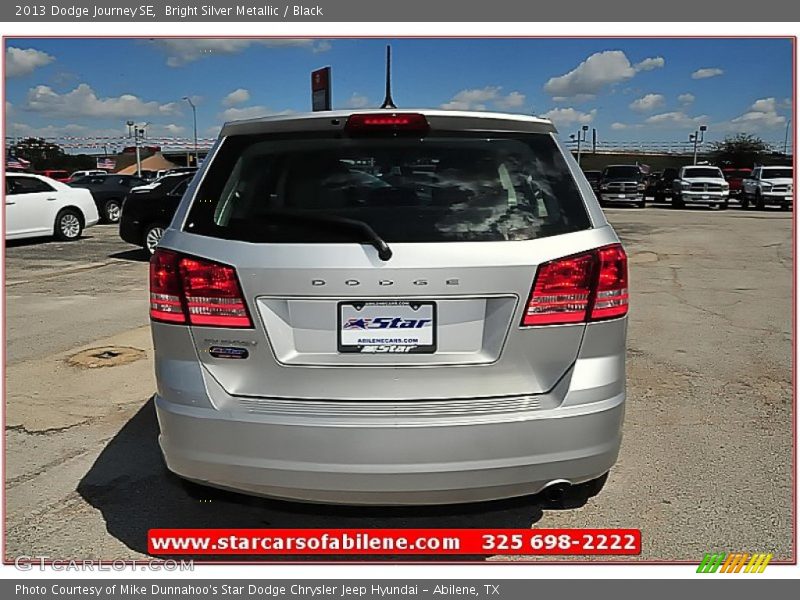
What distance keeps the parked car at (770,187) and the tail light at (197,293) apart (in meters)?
30.4

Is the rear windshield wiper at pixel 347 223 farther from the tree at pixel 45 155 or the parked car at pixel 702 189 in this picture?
the tree at pixel 45 155

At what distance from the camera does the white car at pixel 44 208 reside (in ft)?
52.1

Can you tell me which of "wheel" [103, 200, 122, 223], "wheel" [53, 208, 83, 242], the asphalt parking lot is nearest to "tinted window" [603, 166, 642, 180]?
"wheel" [103, 200, 122, 223]

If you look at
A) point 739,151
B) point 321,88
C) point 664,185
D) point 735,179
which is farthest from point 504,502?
point 739,151

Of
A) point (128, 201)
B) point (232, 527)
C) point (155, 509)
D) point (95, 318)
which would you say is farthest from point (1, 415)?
point (128, 201)

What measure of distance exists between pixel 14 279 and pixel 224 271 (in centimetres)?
984

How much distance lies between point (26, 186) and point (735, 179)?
31410 mm

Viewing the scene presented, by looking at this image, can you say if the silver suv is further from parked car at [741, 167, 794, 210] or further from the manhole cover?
parked car at [741, 167, 794, 210]

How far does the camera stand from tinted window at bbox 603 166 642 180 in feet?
101

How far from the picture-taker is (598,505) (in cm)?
377

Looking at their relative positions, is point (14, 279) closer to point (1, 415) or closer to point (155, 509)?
point (1, 415)

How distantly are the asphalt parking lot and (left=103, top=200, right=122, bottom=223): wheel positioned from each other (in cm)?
1374

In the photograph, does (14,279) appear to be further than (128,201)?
No

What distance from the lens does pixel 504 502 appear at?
3.06 metres
